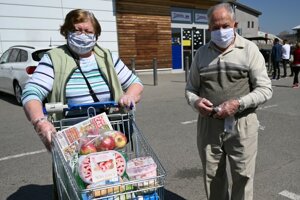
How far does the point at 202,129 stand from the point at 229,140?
0.27 m

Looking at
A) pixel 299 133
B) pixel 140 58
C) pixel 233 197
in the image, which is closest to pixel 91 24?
pixel 233 197

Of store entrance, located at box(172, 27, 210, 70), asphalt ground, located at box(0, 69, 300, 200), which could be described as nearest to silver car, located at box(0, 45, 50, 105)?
asphalt ground, located at box(0, 69, 300, 200)

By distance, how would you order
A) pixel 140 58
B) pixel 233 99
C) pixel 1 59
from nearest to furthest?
1. pixel 233 99
2. pixel 1 59
3. pixel 140 58

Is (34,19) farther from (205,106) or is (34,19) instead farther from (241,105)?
(241,105)

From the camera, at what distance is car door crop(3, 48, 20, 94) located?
9.44 m

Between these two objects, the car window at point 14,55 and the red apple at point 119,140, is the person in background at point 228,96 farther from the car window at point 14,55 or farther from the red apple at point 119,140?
the car window at point 14,55

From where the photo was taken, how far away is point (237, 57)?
8.35ft

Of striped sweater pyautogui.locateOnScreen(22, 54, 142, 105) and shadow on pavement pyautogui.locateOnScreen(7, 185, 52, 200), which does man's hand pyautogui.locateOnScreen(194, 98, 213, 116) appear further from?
shadow on pavement pyautogui.locateOnScreen(7, 185, 52, 200)

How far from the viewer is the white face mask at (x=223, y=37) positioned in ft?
8.24

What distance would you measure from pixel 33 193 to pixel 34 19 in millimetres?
11033

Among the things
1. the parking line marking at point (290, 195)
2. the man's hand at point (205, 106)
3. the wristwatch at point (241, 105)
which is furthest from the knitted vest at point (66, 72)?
the parking line marking at point (290, 195)

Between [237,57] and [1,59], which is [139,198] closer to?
[237,57]

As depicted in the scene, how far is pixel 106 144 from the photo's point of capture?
6.16 feet

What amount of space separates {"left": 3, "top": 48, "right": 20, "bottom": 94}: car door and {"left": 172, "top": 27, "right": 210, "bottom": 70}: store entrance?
35.4 feet
